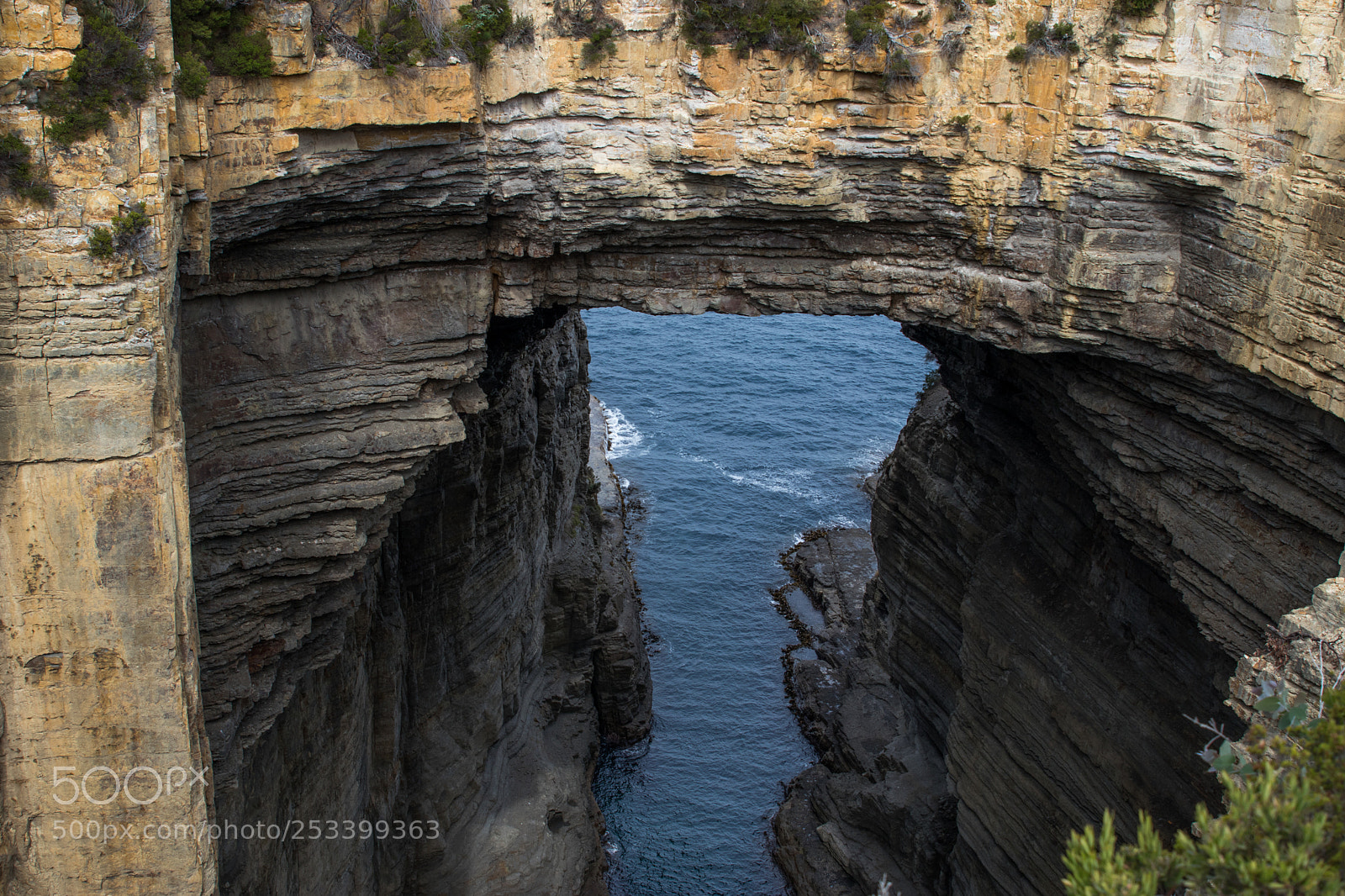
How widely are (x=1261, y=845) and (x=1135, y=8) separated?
1185cm

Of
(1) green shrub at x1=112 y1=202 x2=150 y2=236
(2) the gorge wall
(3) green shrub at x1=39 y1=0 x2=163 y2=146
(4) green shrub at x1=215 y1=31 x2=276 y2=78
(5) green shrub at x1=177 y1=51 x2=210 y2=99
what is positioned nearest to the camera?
(3) green shrub at x1=39 y1=0 x2=163 y2=146

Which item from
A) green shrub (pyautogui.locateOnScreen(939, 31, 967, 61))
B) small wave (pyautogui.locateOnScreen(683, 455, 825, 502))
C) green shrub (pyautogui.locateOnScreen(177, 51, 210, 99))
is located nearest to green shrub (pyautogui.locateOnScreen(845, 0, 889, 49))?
green shrub (pyautogui.locateOnScreen(939, 31, 967, 61))

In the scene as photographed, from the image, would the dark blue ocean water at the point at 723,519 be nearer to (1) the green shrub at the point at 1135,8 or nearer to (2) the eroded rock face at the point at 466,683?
(2) the eroded rock face at the point at 466,683

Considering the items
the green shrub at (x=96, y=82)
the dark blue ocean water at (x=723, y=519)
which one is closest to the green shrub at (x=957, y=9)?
the green shrub at (x=96, y=82)

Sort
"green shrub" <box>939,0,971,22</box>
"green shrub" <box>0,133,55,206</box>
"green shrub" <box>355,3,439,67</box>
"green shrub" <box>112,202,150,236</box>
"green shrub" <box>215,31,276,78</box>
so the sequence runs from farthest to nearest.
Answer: "green shrub" <box>939,0,971,22</box> < "green shrub" <box>355,3,439,67</box> < "green shrub" <box>215,31,276,78</box> < "green shrub" <box>112,202,150,236</box> < "green shrub" <box>0,133,55,206</box>

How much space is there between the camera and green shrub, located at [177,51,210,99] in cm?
1319

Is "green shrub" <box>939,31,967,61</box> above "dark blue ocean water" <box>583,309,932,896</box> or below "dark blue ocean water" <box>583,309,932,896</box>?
above

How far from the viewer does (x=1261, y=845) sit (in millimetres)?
8000

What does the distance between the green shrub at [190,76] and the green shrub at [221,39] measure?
14cm

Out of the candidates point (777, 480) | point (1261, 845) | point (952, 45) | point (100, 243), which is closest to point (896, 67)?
point (952, 45)
